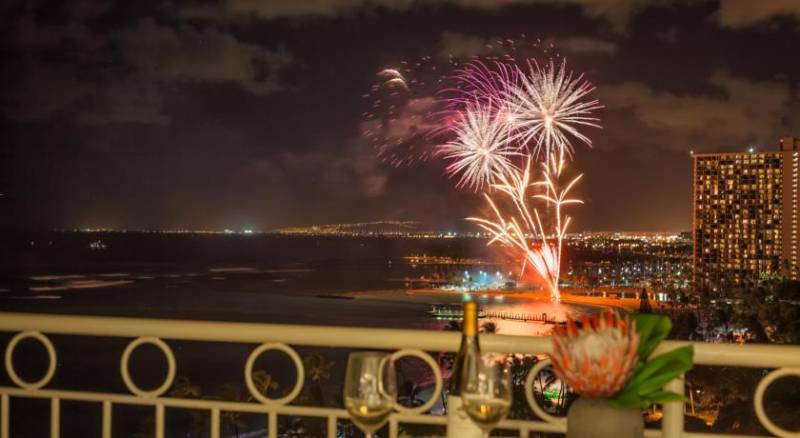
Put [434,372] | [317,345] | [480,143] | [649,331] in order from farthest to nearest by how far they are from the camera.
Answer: [480,143], [317,345], [434,372], [649,331]

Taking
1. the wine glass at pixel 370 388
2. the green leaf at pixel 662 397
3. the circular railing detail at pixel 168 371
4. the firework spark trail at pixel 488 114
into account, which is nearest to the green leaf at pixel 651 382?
the green leaf at pixel 662 397

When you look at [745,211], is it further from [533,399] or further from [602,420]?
[602,420]

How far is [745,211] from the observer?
75375 mm

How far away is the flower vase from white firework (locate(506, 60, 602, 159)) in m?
15.4

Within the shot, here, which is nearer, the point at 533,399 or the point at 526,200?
the point at 533,399

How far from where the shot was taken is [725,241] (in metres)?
76.7

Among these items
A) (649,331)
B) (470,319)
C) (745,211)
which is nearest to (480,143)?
(649,331)

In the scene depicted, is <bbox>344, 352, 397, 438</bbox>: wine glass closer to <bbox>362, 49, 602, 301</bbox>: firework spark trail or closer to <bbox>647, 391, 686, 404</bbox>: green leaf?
<bbox>647, 391, 686, 404</bbox>: green leaf

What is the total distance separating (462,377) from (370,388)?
197 millimetres

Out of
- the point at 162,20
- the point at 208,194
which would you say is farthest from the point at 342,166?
the point at 162,20

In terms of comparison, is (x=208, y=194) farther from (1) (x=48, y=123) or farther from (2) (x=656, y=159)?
(2) (x=656, y=159)

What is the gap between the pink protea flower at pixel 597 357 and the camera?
1.58 metres

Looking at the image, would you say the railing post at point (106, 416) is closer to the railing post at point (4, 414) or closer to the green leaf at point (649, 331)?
the railing post at point (4, 414)

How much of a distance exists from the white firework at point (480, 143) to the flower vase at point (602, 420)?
48.3 ft
